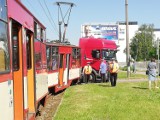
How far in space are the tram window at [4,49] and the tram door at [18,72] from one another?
1181mm

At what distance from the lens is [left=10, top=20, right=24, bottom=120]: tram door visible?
28.8ft

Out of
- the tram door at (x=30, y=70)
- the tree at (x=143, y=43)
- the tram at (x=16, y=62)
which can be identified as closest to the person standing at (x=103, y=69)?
the tram at (x=16, y=62)

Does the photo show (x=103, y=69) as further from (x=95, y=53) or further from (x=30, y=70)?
(x=30, y=70)

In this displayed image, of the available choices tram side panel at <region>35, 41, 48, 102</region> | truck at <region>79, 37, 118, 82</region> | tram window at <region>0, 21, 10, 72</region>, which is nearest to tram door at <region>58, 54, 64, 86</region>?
truck at <region>79, 37, 118, 82</region>

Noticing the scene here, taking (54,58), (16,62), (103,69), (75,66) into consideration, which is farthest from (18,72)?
(103,69)

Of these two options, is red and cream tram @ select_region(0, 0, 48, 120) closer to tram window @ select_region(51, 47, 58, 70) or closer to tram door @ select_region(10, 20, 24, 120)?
tram door @ select_region(10, 20, 24, 120)

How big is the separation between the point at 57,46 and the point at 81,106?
809cm

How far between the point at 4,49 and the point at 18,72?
1.79 m

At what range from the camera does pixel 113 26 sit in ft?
284

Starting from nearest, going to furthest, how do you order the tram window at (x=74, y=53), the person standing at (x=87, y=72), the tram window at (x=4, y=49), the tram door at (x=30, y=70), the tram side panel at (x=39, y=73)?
the tram window at (x=4, y=49), the tram door at (x=30, y=70), the tram side panel at (x=39, y=73), the tram window at (x=74, y=53), the person standing at (x=87, y=72)

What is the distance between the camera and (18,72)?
907 centimetres

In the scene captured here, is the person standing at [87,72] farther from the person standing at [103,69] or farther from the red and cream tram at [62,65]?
the person standing at [103,69]

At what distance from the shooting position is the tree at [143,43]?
420 feet

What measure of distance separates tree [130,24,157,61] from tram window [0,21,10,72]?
4737 inches
